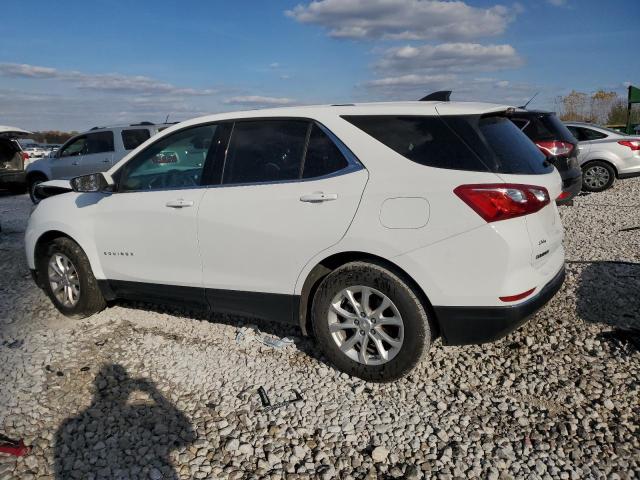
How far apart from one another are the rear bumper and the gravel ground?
1.45 feet

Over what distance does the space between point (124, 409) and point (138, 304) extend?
78.0 inches

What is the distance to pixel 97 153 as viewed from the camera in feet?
40.2

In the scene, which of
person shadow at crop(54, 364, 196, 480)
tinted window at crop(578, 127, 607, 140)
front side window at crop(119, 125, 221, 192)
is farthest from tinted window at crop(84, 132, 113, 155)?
tinted window at crop(578, 127, 607, 140)

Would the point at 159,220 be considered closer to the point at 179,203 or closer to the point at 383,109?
the point at 179,203

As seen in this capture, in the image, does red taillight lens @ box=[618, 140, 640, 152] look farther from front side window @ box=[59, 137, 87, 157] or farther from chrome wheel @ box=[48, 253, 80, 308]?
front side window @ box=[59, 137, 87, 157]

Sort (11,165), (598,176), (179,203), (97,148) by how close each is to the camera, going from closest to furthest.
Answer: (179,203)
(598,176)
(97,148)
(11,165)

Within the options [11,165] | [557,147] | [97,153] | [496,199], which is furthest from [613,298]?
[11,165]

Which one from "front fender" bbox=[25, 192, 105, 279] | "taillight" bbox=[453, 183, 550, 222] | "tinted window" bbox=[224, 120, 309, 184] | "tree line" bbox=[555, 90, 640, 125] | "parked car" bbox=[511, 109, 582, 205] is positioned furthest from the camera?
"tree line" bbox=[555, 90, 640, 125]

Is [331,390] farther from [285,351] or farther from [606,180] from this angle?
[606,180]

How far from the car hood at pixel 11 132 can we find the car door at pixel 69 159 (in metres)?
0.90

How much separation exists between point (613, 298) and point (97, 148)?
37.4 ft

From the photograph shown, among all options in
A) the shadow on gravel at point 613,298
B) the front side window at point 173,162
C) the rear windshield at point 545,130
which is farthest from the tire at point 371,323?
the rear windshield at point 545,130

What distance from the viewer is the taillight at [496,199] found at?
9.48 feet

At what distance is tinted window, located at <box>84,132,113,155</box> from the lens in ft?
39.9
